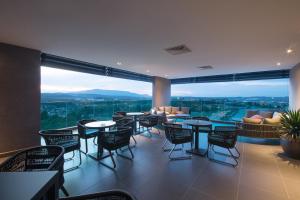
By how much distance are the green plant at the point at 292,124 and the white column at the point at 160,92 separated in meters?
6.12

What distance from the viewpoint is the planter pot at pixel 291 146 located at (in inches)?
139

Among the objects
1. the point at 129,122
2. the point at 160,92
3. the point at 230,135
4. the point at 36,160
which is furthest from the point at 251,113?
the point at 36,160

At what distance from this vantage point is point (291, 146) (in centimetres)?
359

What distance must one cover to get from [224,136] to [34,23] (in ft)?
13.9

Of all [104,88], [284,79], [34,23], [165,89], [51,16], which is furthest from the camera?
[165,89]

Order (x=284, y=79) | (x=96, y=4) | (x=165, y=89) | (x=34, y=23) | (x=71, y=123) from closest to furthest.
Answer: (x=96, y=4)
(x=34, y=23)
(x=71, y=123)
(x=284, y=79)
(x=165, y=89)

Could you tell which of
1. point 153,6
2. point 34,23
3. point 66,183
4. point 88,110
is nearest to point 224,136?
point 153,6

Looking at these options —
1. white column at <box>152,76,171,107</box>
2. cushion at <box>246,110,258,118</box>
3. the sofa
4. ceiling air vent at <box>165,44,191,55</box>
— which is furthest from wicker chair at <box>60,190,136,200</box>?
white column at <box>152,76,171,107</box>

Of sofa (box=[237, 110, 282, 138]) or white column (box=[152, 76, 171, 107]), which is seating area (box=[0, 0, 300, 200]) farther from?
white column (box=[152, 76, 171, 107])

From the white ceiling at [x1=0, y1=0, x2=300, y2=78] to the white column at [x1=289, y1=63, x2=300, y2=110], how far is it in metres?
1.86

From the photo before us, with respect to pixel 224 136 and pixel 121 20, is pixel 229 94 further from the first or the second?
pixel 121 20

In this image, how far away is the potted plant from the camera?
3.55m

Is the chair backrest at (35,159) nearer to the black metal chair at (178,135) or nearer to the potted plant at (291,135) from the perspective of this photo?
Result: the black metal chair at (178,135)

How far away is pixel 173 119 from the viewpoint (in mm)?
7500
